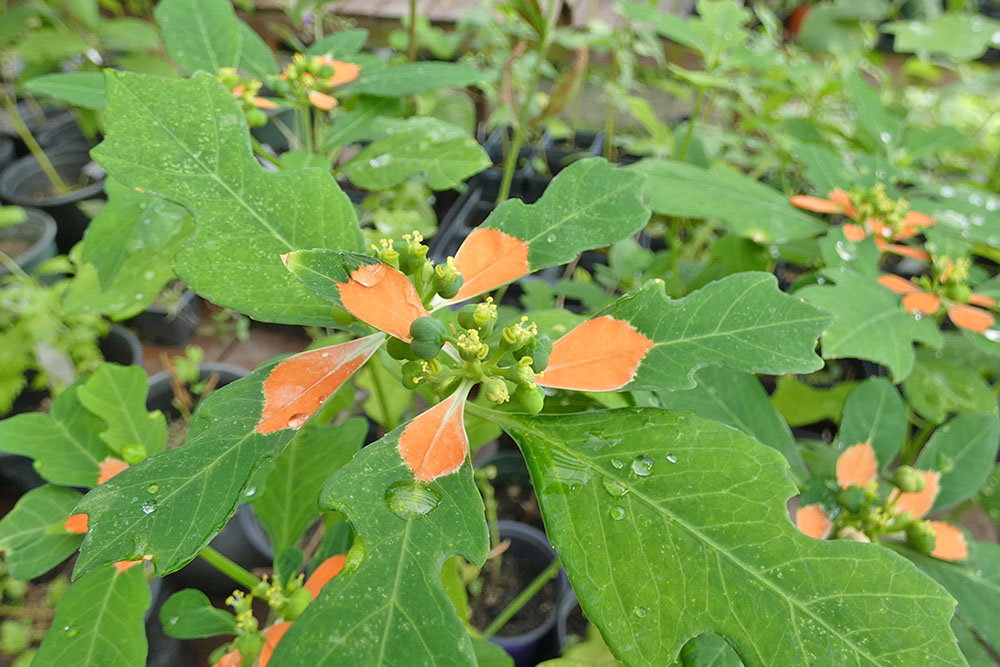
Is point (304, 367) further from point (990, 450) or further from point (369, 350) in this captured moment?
point (990, 450)

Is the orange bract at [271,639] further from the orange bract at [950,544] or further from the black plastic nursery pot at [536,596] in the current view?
the orange bract at [950,544]

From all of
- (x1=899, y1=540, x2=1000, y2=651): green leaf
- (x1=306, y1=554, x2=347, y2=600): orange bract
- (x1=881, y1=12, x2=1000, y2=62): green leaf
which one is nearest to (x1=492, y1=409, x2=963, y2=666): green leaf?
(x1=306, y1=554, x2=347, y2=600): orange bract

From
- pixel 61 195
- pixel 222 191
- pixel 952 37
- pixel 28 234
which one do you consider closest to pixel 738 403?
pixel 222 191

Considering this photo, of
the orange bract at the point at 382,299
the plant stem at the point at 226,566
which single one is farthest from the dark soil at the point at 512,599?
the orange bract at the point at 382,299

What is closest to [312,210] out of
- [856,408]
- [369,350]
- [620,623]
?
[369,350]

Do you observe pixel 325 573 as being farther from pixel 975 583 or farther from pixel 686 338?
pixel 975 583
